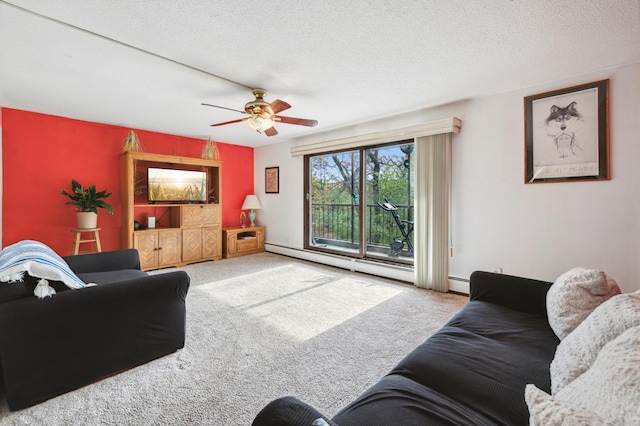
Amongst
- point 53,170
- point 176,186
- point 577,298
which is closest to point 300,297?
point 577,298

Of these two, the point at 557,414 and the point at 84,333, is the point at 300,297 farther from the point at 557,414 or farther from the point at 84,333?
the point at 557,414

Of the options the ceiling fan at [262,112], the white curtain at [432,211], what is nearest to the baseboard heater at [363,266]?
the white curtain at [432,211]

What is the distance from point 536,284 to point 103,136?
577cm

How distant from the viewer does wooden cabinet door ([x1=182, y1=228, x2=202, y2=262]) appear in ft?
16.7

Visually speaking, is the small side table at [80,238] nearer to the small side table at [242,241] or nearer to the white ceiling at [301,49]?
the white ceiling at [301,49]

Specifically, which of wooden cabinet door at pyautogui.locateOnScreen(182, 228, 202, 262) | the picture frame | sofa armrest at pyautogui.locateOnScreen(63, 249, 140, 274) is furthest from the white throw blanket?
the picture frame

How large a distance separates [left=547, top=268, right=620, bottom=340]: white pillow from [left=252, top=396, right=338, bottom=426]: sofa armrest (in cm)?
136

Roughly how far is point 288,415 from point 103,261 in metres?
3.14

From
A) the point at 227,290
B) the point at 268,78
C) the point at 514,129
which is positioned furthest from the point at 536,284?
the point at 227,290

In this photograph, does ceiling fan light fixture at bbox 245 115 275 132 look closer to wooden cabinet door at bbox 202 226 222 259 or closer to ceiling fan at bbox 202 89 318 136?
ceiling fan at bbox 202 89 318 136

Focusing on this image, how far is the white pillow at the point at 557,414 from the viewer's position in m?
0.59

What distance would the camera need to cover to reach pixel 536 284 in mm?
1944

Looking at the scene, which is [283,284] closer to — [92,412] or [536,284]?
[92,412]

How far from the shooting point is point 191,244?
203 inches
